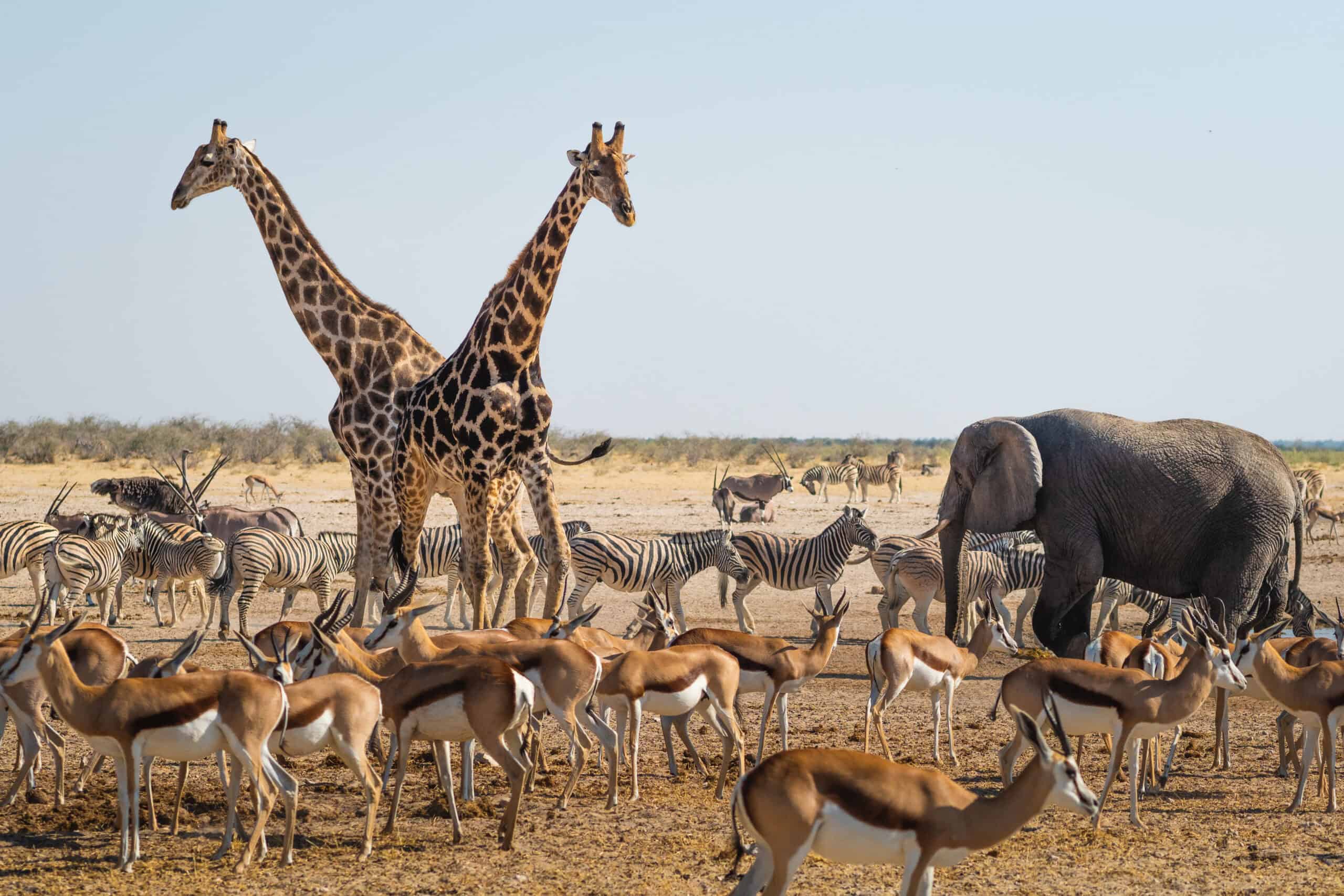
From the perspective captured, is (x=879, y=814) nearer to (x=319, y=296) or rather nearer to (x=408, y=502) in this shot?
(x=408, y=502)

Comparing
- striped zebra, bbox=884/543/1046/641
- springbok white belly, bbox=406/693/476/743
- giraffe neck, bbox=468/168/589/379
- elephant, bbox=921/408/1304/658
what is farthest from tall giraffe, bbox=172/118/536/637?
striped zebra, bbox=884/543/1046/641

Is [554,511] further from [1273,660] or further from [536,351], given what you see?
[1273,660]

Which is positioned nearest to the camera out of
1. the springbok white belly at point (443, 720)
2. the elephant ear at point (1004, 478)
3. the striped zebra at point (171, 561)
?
the springbok white belly at point (443, 720)

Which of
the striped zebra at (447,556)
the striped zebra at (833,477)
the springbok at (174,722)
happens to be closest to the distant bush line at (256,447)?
the striped zebra at (833,477)

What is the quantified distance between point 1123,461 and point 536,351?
19.5ft

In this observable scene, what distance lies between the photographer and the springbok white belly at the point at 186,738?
22.7 ft

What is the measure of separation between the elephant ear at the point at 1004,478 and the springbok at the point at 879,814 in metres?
7.67

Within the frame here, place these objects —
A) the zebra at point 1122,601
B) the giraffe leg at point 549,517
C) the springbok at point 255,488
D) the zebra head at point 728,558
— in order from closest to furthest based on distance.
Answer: the giraffe leg at point 549,517 < the zebra at point 1122,601 < the zebra head at point 728,558 < the springbok at point 255,488

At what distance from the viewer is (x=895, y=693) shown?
31.9 ft

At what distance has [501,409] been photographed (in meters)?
10.2

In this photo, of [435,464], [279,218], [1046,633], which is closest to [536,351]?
[435,464]

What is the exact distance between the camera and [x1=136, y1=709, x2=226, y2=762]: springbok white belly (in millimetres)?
6906

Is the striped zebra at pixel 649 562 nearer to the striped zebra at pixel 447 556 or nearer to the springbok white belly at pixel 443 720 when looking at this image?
the striped zebra at pixel 447 556

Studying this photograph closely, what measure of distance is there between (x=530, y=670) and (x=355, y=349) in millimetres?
4328
